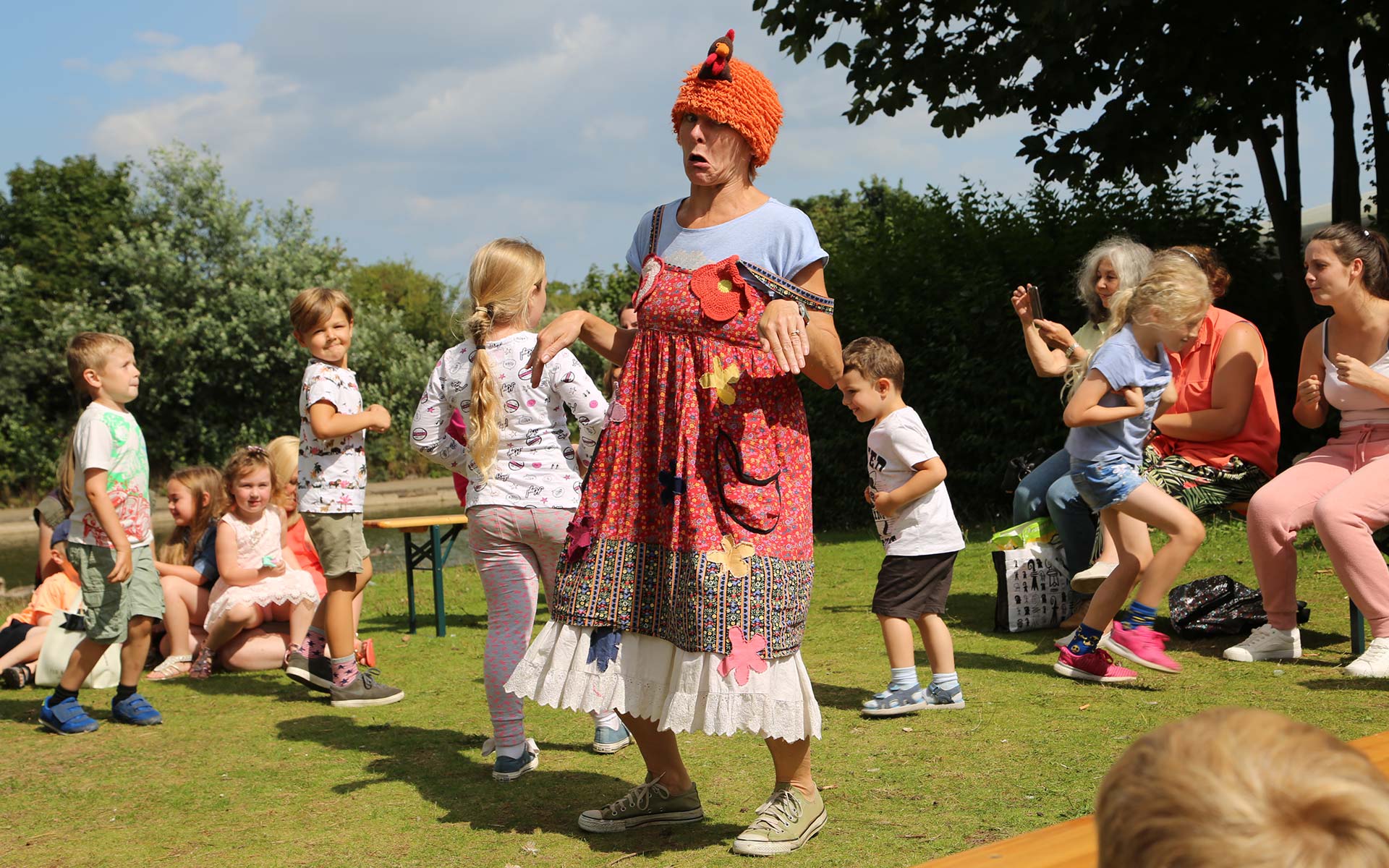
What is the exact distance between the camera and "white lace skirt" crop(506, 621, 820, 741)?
131 inches

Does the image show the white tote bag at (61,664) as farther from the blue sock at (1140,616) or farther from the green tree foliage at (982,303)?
the green tree foliage at (982,303)

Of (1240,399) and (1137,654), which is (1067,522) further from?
(1137,654)

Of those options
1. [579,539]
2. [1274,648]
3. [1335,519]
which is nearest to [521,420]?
[579,539]

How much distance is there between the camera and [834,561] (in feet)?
34.9

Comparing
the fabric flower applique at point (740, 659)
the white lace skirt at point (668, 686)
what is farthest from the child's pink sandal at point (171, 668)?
the fabric flower applique at point (740, 659)

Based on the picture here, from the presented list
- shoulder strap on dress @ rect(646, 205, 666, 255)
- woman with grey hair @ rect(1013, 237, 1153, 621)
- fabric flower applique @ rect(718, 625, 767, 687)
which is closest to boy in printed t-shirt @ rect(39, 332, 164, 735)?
shoulder strap on dress @ rect(646, 205, 666, 255)

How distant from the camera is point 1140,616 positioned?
17.7ft

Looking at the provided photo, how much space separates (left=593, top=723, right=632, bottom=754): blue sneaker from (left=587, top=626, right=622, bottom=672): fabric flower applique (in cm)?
143

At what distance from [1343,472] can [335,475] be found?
4819 mm

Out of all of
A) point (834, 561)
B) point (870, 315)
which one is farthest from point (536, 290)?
point (870, 315)

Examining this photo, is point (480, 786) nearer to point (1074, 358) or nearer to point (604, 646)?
point (604, 646)

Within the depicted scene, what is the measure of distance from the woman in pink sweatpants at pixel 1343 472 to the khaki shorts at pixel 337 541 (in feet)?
13.8

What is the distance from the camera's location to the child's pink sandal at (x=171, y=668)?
7031 millimetres

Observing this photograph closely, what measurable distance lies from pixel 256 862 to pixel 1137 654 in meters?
3.69
